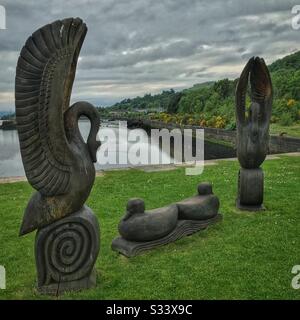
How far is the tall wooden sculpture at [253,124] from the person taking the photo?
8820 millimetres

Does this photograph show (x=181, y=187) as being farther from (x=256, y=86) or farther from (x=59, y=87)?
(x=59, y=87)

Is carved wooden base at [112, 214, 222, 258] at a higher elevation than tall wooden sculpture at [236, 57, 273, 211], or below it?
below

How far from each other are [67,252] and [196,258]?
2.26 m

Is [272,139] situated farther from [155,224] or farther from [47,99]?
[47,99]

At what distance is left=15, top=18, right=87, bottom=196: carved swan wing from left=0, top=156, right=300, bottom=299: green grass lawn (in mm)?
1715

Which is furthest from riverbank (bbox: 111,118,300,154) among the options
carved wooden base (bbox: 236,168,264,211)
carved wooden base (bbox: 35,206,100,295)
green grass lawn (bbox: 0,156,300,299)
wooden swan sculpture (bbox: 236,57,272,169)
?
carved wooden base (bbox: 35,206,100,295)

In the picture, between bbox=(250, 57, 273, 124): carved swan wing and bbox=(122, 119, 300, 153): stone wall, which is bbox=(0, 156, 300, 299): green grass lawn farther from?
bbox=(122, 119, 300, 153): stone wall

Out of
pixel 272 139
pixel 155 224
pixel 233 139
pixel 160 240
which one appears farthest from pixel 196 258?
pixel 233 139

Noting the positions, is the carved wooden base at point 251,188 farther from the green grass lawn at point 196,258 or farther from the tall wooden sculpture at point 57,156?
the tall wooden sculpture at point 57,156

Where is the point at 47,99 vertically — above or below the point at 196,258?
above

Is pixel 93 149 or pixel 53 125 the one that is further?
pixel 93 149

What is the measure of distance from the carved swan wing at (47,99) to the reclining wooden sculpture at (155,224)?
177 cm

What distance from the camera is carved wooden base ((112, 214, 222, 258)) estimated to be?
676 centimetres

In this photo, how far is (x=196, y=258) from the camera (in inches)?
262
